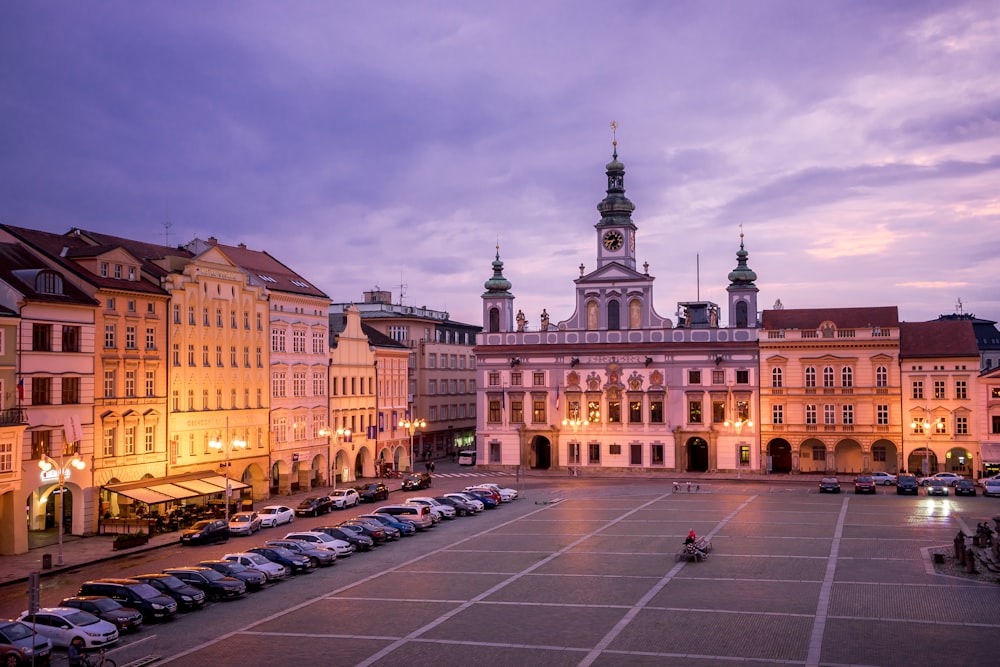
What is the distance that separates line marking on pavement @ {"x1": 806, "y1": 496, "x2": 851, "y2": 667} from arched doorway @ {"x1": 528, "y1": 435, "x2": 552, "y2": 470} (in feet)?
147

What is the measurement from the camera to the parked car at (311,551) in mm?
43625

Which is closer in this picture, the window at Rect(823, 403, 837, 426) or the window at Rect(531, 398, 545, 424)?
the window at Rect(823, 403, 837, 426)

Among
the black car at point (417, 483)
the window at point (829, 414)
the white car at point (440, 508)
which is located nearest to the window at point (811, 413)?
the window at point (829, 414)

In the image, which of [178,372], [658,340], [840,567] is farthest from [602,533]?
[658,340]

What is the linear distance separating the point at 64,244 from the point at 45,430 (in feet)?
43.5

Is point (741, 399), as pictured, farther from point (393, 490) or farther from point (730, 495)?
point (393, 490)

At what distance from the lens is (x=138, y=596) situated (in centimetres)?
3350

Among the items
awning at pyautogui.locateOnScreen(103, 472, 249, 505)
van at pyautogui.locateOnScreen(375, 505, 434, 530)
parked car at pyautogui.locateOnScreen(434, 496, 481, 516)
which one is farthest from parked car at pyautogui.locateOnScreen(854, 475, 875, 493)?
awning at pyautogui.locateOnScreen(103, 472, 249, 505)

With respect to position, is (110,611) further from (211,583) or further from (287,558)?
(287,558)

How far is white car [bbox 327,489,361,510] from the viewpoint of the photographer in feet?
212

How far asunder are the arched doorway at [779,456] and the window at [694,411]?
272 inches

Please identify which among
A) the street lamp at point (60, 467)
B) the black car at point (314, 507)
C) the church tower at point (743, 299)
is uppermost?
the church tower at point (743, 299)

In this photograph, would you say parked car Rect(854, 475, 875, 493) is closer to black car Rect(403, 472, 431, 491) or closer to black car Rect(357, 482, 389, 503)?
black car Rect(403, 472, 431, 491)

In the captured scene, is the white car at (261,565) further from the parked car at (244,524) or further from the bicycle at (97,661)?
the parked car at (244,524)
